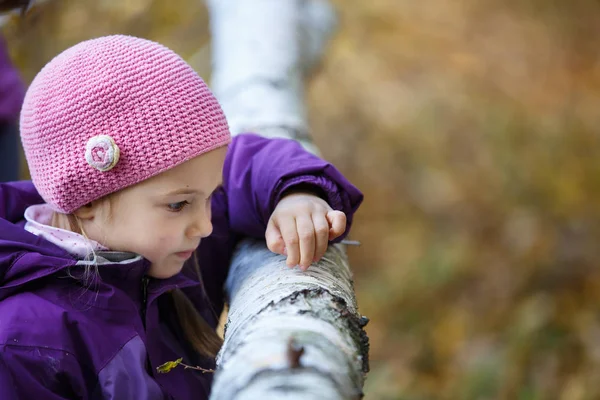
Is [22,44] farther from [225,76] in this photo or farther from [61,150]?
[61,150]

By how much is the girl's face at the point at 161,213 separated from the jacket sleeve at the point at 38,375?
0.25 metres

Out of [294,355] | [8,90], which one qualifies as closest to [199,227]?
[294,355]

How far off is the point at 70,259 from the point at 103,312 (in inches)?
4.5

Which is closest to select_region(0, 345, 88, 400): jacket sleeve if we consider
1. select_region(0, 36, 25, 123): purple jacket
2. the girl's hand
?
the girl's hand

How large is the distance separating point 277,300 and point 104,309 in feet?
1.28

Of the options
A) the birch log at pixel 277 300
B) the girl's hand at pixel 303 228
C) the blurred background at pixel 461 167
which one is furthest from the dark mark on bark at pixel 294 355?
the blurred background at pixel 461 167

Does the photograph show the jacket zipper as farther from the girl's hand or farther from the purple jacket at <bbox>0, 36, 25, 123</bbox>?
the purple jacket at <bbox>0, 36, 25, 123</bbox>

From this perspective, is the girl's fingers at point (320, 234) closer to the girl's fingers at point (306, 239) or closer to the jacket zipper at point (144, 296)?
the girl's fingers at point (306, 239)

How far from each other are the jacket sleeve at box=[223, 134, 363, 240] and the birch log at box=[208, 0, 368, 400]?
0.23 ft

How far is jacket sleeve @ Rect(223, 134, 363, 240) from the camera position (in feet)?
4.69

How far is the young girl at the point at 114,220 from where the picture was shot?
46.6 inches

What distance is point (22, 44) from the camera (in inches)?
143

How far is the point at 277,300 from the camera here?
105 centimetres

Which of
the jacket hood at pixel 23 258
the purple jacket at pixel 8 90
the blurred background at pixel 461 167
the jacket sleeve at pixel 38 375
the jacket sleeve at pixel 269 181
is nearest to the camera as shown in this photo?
the jacket sleeve at pixel 38 375
